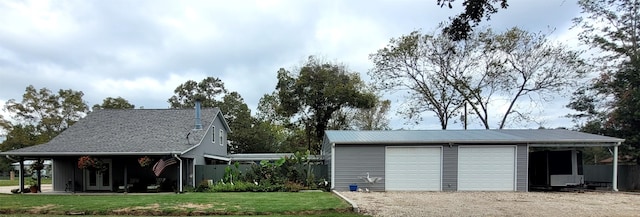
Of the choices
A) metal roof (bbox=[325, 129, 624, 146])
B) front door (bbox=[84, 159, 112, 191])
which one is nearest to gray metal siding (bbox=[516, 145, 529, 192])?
metal roof (bbox=[325, 129, 624, 146])

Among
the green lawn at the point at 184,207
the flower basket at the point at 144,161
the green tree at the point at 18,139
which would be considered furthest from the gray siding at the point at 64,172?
the green tree at the point at 18,139

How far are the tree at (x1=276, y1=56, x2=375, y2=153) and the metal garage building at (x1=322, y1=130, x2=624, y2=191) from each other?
50.5 ft

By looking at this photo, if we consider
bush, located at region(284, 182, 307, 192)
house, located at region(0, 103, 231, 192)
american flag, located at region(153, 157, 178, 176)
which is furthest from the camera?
house, located at region(0, 103, 231, 192)

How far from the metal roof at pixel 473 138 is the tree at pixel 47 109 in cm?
3491

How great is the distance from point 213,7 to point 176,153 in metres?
7.31

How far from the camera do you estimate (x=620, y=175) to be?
70.7ft

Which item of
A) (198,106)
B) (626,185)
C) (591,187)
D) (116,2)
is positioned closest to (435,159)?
(591,187)

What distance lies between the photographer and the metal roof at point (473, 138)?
18422 millimetres

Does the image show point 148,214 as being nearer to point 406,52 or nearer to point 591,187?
point 591,187

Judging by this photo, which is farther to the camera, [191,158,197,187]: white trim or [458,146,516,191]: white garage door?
[191,158,197,187]: white trim

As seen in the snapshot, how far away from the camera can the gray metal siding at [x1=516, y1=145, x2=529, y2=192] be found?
18531 millimetres

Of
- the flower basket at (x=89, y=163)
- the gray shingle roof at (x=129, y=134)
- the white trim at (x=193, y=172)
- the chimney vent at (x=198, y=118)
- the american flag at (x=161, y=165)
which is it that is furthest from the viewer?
the chimney vent at (x=198, y=118)

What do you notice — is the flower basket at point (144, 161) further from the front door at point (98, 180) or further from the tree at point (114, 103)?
the tree at point (114, 103)

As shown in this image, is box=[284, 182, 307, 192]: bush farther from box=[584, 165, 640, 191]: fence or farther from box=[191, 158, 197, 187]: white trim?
box=[584, 165, 640, 191]: fence
